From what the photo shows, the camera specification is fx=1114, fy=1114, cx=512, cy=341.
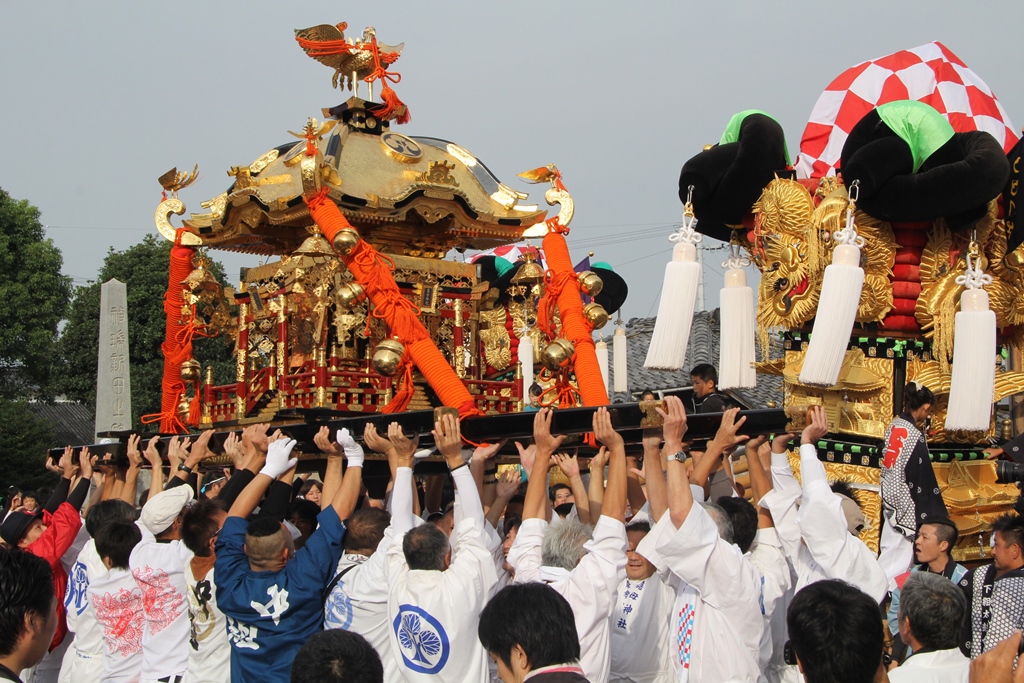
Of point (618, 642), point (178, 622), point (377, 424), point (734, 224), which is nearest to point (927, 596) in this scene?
point (618, 642)

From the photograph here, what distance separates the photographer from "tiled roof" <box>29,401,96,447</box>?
28234 mm

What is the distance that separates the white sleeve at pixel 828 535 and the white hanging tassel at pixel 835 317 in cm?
345

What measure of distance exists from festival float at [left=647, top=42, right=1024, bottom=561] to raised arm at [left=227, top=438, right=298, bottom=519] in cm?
401

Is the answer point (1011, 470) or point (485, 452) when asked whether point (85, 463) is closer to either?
point (485, 452)


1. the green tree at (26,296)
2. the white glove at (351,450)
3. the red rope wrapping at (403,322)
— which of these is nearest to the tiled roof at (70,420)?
the green tree at (26,296)

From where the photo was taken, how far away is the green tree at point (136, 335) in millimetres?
22672

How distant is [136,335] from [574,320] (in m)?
16.6

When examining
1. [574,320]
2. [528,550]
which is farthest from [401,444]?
[574,320]

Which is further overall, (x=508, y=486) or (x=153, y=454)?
(x=153, y=454)

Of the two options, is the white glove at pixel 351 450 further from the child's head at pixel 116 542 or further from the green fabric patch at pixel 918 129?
the green fabric patch at pixel 918 129

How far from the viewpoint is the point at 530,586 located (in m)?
3.14

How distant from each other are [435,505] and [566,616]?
3.57 metres

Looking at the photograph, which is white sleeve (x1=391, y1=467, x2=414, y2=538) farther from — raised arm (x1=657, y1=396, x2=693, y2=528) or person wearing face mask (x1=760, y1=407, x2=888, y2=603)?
person wearing face mask (x1=760, y1=407, x2=888, y2=603)

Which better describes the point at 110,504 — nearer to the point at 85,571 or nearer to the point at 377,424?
the point at 85,571
